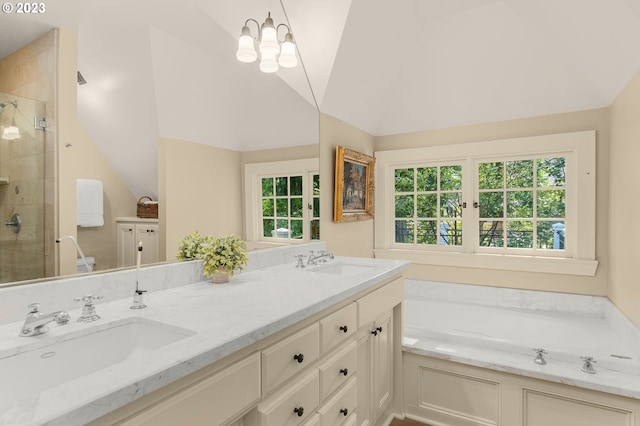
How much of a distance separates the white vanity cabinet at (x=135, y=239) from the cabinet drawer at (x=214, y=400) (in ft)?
2.27

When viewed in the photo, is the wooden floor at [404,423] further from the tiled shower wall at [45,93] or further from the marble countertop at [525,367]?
the tiled shower wall at [45,93]

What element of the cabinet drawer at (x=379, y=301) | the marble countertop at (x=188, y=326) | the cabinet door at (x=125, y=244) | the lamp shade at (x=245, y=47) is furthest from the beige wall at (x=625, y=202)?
the cabinet door at (x=125, y=244)

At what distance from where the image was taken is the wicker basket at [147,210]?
1375mm

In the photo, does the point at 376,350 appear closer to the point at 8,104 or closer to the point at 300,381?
the point at 300,381

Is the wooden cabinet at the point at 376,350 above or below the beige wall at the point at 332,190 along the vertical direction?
below

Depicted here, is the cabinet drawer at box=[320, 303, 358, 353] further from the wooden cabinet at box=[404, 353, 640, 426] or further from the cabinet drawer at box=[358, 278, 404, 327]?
the wooden cabinet at box=[404, 353, 640, 426]

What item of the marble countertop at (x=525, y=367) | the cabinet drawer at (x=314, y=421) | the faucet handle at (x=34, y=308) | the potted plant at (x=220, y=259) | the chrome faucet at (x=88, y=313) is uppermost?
the potted plant at (x=220, y=259)

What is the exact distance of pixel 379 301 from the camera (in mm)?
1846

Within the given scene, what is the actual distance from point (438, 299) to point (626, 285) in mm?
1377

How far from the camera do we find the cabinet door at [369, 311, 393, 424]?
189 cm

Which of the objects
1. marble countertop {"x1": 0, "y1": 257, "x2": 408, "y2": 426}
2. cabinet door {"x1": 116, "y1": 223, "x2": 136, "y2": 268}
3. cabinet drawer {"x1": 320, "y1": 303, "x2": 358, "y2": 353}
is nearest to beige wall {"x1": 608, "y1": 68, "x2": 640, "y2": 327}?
marble countertop {"x1": 0, "y1": 257, "x2": 408, "y2": 426}

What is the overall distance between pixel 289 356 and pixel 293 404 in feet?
0.52

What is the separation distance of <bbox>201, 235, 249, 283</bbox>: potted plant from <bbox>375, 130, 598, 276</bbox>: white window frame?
215 cm

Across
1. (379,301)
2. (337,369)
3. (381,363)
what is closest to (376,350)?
(381,363)
